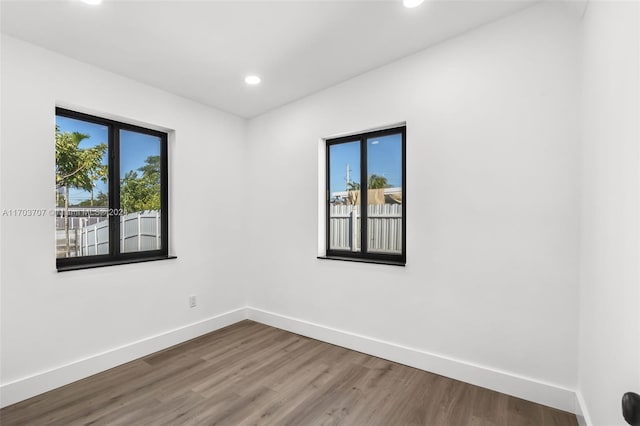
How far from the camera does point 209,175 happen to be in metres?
3.46

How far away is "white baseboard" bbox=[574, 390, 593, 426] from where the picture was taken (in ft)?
5.40

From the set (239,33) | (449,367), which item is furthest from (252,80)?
(449,367)

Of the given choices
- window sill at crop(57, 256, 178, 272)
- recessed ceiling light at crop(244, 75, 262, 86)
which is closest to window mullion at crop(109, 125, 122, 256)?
window sill at crop(57, 256, 178, 272)

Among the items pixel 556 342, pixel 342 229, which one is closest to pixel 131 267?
pixel 342 229

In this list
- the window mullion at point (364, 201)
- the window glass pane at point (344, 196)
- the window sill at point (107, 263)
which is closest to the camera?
the window sill at point (107, 263)

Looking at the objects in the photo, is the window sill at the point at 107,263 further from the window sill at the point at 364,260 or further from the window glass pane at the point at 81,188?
the window sill at the point at 364,260

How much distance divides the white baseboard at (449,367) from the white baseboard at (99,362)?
97cm

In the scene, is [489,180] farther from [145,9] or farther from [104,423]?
[104,423]

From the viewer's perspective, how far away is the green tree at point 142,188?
2924 millimetres

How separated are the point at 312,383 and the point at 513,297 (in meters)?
1.60

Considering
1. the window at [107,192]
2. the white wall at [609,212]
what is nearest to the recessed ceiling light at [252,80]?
the window at [107,192]

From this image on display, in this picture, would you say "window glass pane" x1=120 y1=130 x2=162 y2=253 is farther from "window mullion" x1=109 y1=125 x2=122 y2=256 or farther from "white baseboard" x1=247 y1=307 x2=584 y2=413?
"white baseboard" x1=247 y1=307 x2=584 y2=413

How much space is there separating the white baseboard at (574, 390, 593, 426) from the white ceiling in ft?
8.24

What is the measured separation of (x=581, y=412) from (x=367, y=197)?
2126 mm
